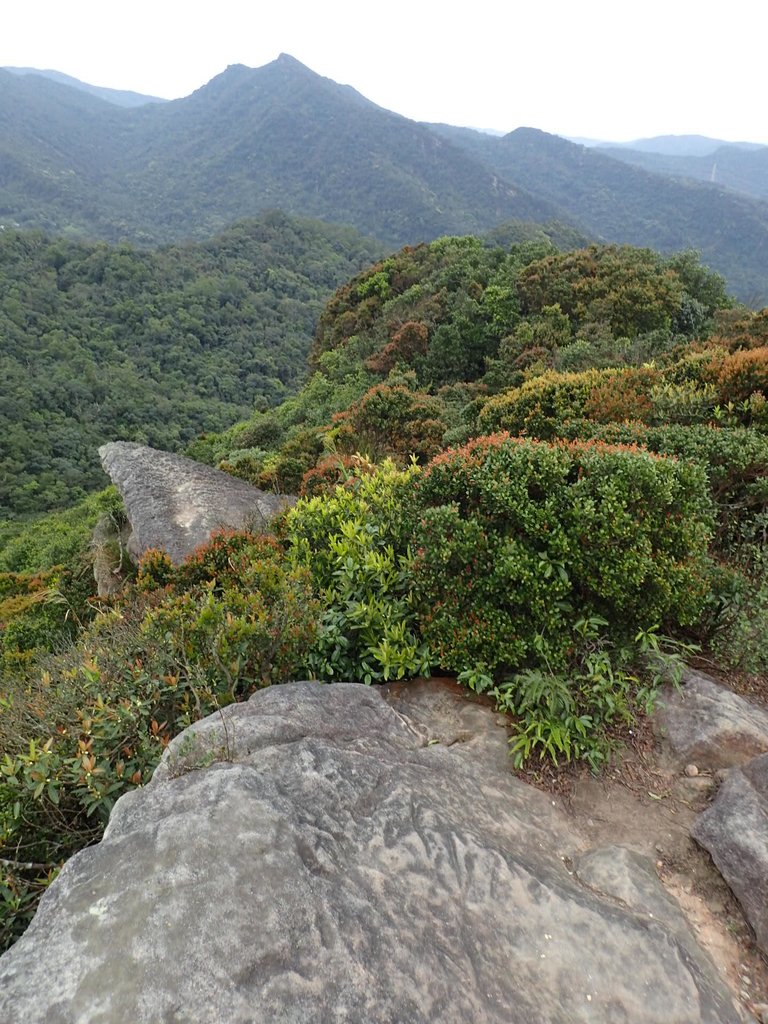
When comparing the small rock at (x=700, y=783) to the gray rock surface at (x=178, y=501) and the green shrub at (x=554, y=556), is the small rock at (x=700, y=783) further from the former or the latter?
the gray rock surface at (x=178, y=501)

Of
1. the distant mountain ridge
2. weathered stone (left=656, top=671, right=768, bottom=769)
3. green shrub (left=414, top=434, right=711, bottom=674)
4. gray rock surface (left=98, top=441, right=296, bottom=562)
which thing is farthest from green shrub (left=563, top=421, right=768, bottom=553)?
the distant mountain ridge

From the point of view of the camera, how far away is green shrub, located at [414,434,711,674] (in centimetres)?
341

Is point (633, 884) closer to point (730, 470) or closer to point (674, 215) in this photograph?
point (730, 470)

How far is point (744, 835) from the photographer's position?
8.38 ft

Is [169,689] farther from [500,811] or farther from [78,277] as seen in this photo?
[78,277]

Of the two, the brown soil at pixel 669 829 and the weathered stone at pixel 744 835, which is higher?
the weathered stone at pixel 744 835

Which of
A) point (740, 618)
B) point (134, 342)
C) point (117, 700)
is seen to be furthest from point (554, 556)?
point (134, 342)

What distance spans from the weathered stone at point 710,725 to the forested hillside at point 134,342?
4689 cm

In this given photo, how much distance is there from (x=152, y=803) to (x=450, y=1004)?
1.27 metres

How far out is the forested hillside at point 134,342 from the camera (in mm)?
51500

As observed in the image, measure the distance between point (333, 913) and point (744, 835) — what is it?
1874 millimetres

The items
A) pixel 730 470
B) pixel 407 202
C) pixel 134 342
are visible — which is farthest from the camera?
pixel 407 202

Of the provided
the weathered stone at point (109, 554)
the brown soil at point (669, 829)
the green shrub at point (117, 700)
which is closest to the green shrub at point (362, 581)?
the green shrub at point (117, 700)

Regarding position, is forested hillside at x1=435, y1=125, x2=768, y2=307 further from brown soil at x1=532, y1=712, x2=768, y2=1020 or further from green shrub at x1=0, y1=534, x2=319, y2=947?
green shrub at x1=0, y1=534, x2=319, y2=947
